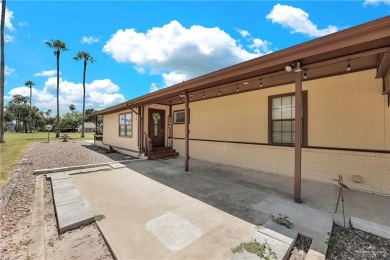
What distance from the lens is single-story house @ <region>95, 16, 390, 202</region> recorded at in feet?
11.5

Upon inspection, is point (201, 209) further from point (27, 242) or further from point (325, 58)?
point (325, 58)

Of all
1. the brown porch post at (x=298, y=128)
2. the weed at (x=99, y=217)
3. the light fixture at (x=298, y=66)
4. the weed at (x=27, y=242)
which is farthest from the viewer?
the brown porch post at (x=298, y=128)

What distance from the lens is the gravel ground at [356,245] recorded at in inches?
94.0

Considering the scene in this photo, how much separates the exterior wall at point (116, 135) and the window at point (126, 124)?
0.26 meters

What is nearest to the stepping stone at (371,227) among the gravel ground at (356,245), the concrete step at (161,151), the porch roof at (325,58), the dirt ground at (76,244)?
the gravel ground at (356,245)

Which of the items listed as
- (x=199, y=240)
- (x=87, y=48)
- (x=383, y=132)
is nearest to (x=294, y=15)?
(x=383, y=132)

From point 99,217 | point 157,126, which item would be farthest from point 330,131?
point 157,126

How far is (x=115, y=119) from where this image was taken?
1252 cm

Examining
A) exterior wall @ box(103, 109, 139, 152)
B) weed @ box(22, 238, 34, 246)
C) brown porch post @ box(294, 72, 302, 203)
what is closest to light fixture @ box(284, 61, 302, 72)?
brown porch post @ box(294, 72, 302, 203)

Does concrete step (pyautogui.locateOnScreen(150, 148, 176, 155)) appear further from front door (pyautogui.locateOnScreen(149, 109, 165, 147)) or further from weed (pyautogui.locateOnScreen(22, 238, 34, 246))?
weed (pyautogui.locateOnScreen(22, 238, 34, 246))

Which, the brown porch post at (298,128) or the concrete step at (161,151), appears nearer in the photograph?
the brown porch post at (298,128)

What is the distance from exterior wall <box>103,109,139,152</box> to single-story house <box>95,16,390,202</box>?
2.36m

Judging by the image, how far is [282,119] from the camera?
624 cm

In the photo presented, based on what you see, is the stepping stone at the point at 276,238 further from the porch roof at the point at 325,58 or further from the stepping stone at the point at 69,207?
the porch roof at the point at 325,58
